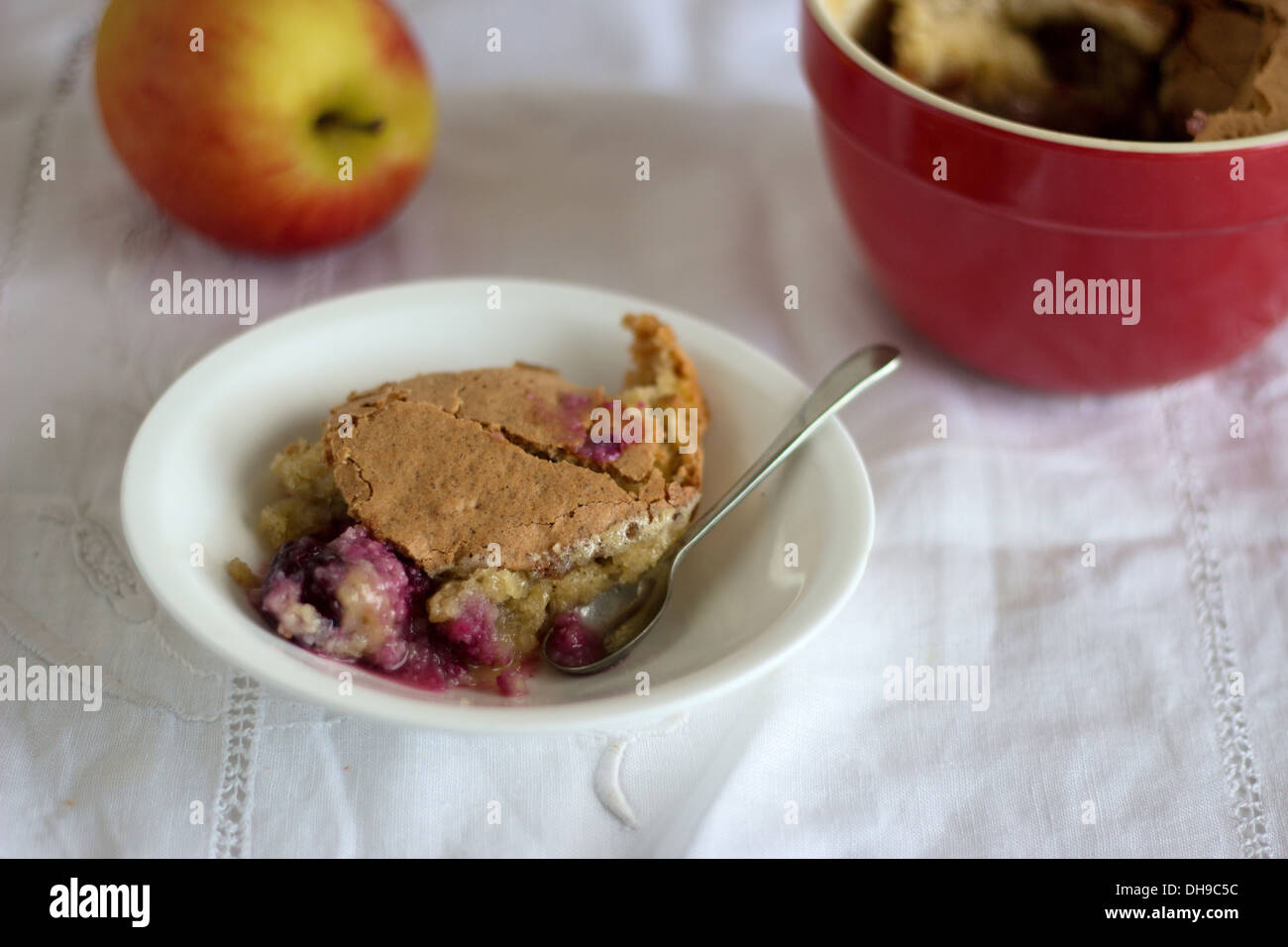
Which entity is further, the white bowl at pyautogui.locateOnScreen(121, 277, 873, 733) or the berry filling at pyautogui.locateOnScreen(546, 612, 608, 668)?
the berry filling at pyautogui.locateOnScreen(546, 612, 608, 668)

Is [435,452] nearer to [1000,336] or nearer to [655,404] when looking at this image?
[655,404]

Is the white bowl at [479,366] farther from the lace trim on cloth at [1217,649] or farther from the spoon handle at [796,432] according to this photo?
the lace trim on cloth at [1217,649]

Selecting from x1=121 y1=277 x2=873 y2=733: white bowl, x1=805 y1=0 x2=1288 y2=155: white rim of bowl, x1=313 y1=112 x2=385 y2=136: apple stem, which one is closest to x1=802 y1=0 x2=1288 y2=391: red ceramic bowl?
x1=805 y1=0 x2=1288 y2=155: white rim of bowl

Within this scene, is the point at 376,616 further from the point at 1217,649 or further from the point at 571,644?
the point at 1217,649

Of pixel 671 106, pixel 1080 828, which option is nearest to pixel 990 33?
pixel 671 106

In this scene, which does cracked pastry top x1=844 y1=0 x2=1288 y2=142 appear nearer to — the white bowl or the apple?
the white bowl

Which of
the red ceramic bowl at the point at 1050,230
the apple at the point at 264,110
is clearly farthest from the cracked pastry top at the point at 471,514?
the apple at the point at 264,110

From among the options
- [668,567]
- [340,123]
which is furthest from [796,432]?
[340,123]
